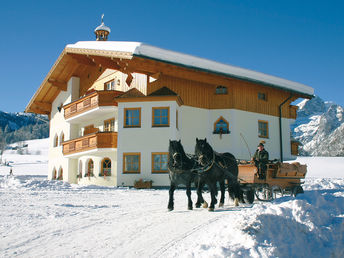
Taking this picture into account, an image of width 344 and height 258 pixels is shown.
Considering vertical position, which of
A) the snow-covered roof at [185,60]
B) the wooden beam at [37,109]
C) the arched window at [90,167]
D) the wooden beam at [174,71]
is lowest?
the arched window at [90,167]

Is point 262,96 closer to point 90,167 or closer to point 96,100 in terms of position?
point 96,100

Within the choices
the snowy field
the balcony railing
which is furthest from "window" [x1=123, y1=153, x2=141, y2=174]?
the snowy field

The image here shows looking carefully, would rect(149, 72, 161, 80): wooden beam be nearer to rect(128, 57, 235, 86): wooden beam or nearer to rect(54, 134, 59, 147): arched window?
rect(128, 57, 235, 86): wooden beam

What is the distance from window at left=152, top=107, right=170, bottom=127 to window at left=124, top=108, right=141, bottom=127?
0.91 metres

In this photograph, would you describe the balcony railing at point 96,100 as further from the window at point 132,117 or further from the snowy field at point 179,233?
the snowy field at point 179,233

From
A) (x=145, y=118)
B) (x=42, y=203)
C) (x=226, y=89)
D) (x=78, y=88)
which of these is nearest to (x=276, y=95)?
(x=226, y=89)

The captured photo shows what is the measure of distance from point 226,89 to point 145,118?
21.0 ft

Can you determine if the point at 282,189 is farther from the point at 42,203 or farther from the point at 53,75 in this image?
the point at 53,75

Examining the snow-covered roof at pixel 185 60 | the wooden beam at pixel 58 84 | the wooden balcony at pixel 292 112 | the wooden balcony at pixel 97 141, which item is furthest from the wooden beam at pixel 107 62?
the wooden balcony at pixel 292 112

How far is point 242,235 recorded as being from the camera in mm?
5926

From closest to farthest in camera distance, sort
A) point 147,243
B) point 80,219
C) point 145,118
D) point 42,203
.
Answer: point 147,243
point 80,219
point 42,203
point 145,118

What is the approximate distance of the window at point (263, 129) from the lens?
86.4 ft

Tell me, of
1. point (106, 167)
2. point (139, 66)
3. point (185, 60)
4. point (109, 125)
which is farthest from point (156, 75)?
point (106, 167)

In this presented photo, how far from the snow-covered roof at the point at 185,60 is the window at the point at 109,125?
4970 millimetres
